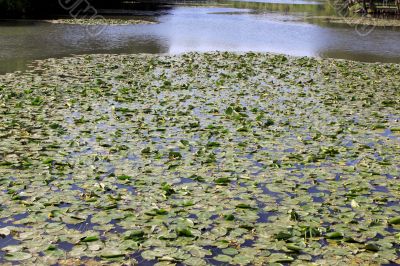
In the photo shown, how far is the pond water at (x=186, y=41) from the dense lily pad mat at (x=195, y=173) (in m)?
5.88

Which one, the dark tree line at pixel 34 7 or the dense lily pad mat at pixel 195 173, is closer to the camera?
the dense lily pad mat at pixel 195 173

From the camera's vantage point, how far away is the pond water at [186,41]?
18.1 meters

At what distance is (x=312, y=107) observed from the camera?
10.2 meters

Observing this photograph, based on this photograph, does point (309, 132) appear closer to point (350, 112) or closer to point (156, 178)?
point (350, 112)

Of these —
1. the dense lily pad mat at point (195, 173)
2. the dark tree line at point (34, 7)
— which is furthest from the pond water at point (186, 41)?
the dense lily pad mat at point (195, 173)

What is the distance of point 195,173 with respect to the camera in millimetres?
6199

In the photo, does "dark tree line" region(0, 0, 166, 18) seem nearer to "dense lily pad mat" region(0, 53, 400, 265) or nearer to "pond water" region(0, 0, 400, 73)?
"pond water" region(0, 0, 400, 73)

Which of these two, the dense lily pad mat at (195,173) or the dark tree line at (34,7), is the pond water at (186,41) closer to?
the dark tree line at (34,7)

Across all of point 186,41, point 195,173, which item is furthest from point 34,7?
point 195,173

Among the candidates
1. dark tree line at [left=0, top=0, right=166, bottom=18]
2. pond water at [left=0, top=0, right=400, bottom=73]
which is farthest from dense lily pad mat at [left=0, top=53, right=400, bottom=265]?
dark tree line at [left=0, top=0, right=166, bottom=18]

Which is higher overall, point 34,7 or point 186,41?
point 34,7

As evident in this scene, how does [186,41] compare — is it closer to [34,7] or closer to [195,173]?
[34,7]

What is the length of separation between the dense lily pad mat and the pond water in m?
5.88

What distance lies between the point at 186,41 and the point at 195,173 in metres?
17.2
